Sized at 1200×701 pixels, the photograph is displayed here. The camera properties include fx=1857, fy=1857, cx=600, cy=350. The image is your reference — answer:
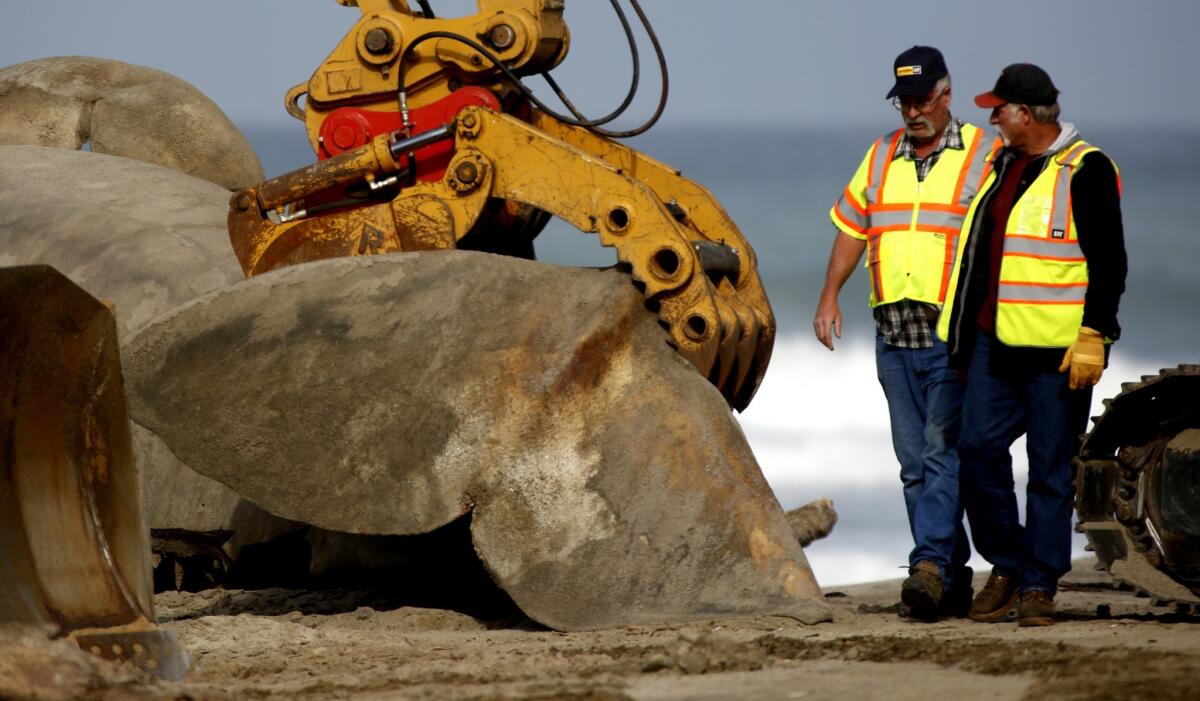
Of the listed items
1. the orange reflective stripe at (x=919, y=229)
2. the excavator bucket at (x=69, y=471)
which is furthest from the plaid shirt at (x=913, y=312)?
the excavator bucket at (x=69, y=471)

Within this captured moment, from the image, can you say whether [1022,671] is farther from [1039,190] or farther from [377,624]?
[377,624]

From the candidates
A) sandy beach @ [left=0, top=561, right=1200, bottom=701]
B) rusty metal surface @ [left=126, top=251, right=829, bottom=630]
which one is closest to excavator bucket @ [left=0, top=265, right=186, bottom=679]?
sandy beach @ [left=0, top=561, right=1200, bottom=701]

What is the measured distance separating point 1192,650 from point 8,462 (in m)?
3.26

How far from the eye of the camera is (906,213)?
651cm

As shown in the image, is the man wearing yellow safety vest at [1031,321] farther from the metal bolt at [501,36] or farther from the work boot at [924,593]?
the metal bolt at [501,36]

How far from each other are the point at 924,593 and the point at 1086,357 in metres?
0.99

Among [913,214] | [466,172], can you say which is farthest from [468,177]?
[913,214]

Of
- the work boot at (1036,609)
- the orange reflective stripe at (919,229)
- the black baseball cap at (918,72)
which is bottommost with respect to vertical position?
the work boot at (1036,609)

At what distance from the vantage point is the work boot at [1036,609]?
5.86 meters

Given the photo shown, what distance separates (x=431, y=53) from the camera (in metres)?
7.50

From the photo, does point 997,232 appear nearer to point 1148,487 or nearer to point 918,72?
point 918,72

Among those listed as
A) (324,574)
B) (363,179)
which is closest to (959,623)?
(324,574)

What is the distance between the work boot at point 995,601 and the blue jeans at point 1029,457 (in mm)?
38

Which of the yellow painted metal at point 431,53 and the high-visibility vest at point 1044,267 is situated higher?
the yellow painted metal at point 431,53
